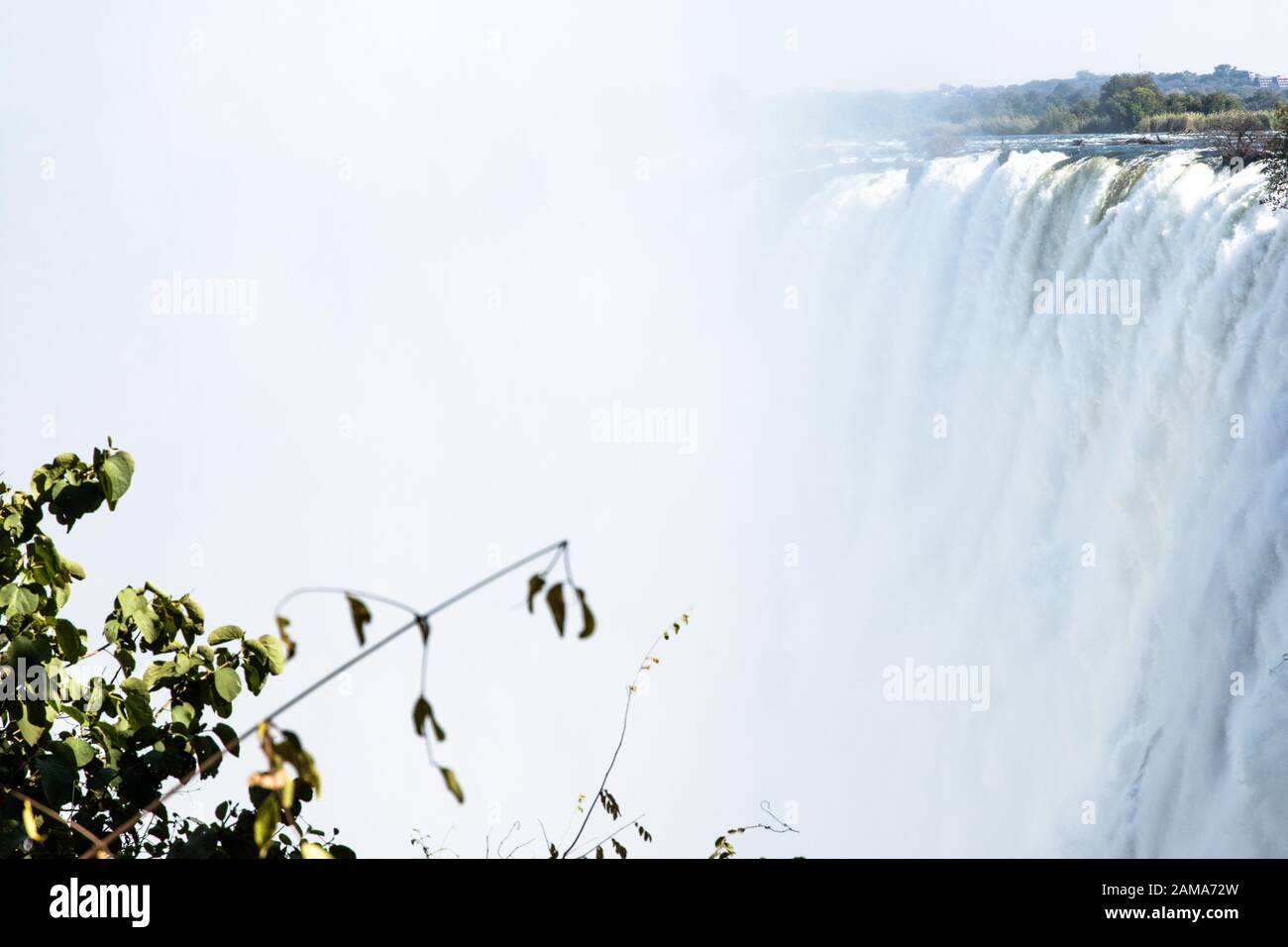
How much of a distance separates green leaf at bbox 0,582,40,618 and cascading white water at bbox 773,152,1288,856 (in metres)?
7.79

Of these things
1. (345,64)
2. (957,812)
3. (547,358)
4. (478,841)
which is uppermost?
(345,64)

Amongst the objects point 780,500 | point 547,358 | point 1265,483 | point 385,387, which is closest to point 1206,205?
point 1265,483

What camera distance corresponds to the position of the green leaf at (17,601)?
2.55 meters

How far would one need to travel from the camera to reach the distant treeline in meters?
14.3

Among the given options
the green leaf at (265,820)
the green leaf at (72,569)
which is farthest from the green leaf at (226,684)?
the green leaf at (265,820)

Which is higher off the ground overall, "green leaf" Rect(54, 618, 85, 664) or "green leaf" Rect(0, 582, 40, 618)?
"green leaf" Rect(0, 582, 40, 618)

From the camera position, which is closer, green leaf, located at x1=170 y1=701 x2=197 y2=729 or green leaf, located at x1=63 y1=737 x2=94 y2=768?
green leaf, located at x1=63 y1=737 x2=94 y2=768

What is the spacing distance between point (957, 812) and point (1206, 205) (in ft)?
22.3

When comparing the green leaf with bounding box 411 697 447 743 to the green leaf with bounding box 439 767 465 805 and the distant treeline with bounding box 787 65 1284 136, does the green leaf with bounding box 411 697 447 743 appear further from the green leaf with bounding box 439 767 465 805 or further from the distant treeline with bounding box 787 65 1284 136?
the distant treeline with bounding box 787 65 1284 136

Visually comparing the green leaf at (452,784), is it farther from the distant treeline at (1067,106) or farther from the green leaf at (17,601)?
the distant treeline at (1067,106)

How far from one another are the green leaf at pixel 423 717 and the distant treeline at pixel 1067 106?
1301 centimetres

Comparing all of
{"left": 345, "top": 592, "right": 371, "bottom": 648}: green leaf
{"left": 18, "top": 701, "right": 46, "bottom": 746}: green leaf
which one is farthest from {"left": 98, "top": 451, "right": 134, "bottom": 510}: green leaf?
{"left": 345, "top": 592, "right": 371, "bottom": 648}: green leaf
